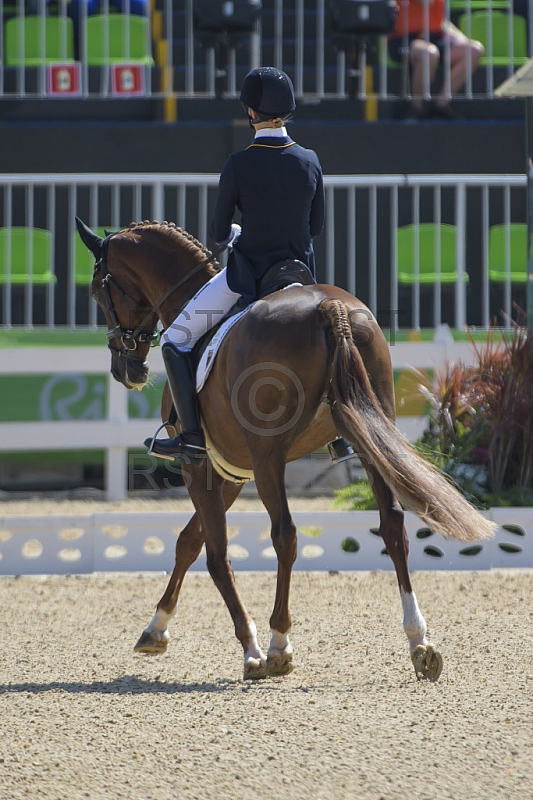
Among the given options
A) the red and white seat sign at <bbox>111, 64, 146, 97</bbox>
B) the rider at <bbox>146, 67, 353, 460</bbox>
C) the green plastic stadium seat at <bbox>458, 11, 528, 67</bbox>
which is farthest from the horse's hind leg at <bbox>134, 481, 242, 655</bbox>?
the green plastic stadium seat at <bbox>458, 11, 528, 67</bbox>

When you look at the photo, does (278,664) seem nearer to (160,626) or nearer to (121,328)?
(160,626)

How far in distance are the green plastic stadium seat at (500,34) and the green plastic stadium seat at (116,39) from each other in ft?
11.2

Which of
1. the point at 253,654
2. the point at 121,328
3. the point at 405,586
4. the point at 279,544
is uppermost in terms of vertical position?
the point at 121,328

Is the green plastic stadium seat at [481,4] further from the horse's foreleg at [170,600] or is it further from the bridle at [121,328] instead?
the horse's foreleg at [170,600]

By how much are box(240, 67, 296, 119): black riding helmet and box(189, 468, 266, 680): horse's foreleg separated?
1.58 meters

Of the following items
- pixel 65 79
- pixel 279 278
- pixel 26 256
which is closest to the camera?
pixel 279 278

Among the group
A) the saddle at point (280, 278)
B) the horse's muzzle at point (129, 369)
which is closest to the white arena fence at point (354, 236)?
the horse's muzzle at point (129, 369)

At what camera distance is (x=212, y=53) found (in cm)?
1078

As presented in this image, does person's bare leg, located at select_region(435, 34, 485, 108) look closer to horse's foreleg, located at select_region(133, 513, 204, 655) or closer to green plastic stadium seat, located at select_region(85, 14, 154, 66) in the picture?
green plastic stadium seat, located at select_region(85, 14, 154, 66)

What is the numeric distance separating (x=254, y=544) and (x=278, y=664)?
2471 millimetres

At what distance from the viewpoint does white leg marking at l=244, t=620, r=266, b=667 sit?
4191 millimetres

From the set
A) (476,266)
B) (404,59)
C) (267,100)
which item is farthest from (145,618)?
(404,59)

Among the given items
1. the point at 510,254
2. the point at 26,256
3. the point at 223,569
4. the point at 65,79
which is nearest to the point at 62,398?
the point at 26,256

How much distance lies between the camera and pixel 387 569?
21.6 ft
